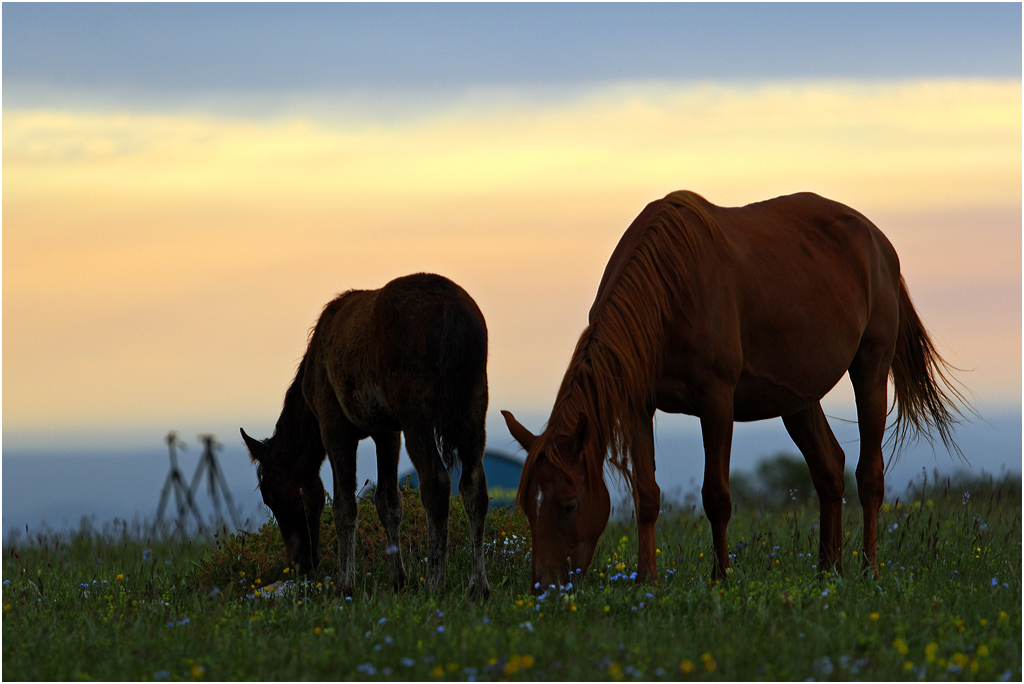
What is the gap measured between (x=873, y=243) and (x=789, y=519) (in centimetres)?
307

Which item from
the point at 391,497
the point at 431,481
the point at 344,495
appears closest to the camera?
the point at 431,481

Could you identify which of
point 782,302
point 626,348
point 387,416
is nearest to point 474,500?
point 387,416

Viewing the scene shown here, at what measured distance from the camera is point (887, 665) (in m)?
4.18

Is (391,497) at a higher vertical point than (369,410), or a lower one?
lower

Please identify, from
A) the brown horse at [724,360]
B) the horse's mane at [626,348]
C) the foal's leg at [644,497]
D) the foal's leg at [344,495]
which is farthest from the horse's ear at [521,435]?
the foal's leg at [344,495]

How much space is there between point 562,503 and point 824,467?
2914 mm

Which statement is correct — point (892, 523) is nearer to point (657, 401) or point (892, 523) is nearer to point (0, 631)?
point (657, 401)

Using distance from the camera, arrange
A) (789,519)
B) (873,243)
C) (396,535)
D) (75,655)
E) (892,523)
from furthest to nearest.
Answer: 1. (789,519)
2. (892,523)
3. (873,243)
4. (396,535)
5. (75,655)


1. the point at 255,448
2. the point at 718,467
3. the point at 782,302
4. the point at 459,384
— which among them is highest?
the point at 782,302

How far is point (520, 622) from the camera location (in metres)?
5.04

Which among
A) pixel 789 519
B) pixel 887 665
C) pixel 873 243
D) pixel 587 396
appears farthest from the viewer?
pixel 789 519

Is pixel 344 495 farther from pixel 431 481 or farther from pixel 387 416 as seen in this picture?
pixel 431 481

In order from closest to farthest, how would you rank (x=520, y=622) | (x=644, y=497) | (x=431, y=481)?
(x=520, y=622) < (x=431, y=481) < (x=644, y=497)

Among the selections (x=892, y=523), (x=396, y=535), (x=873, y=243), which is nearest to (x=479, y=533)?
(x=396, y=535)
